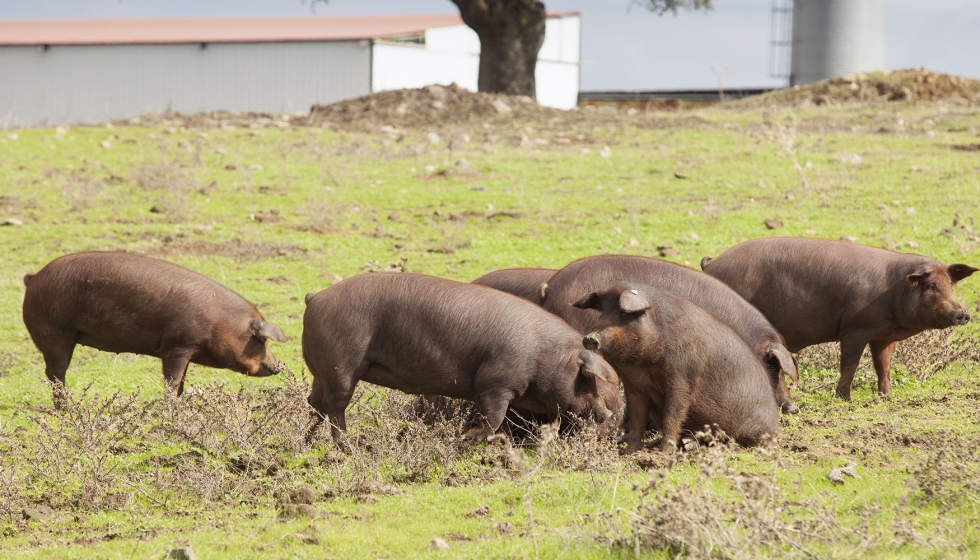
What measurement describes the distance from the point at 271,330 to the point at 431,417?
1512mm

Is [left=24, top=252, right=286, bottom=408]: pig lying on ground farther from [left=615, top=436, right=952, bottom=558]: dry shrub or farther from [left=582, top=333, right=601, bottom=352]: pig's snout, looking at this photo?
[left=615, top=436, right=952, bottom=558]: dry shrub

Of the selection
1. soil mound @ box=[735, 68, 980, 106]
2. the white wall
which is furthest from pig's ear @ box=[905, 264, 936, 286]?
the white wall

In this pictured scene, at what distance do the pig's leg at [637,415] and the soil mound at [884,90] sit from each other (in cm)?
2252

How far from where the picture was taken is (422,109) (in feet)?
76.8

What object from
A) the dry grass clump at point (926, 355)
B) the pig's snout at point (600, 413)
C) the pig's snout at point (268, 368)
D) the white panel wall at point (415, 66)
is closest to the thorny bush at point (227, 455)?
the pig's snout at point (600, 413)

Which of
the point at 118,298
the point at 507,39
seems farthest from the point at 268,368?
the point at 507,39

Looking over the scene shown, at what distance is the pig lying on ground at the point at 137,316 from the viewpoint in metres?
7.95

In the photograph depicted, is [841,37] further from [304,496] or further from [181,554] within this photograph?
[181,554]

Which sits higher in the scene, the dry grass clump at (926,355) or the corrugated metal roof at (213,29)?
the corrugated metal roof at (213,29)

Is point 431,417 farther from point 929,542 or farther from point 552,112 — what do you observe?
point 552,112

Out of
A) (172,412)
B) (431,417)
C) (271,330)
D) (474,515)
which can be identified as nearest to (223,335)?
(271,330)

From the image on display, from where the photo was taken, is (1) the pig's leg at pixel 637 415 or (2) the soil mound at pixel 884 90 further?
(2) the soil mound at pixel 884 90

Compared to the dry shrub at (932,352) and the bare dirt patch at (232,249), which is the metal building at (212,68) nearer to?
the bare dirt patch at (232,249)

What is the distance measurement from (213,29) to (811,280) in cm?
3484
